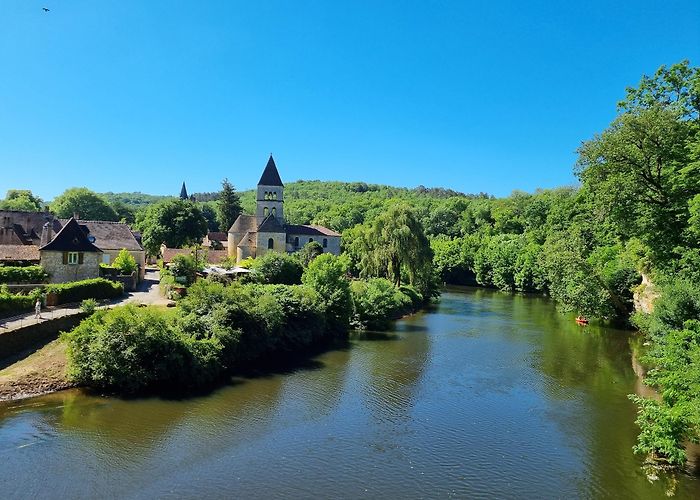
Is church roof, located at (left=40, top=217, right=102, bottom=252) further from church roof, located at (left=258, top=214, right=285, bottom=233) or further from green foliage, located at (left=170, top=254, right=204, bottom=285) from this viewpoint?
church roof, located at (left=258, top=214, right=285, bottom=233)

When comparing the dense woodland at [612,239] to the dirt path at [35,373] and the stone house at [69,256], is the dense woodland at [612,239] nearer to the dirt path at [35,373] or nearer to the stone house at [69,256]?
the stone house at [69,256]

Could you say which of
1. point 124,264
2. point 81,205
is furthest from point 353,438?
point 81,205

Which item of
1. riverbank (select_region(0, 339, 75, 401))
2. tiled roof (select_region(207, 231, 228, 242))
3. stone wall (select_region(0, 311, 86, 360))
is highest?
tiled roof (select_region(207, 231, 228, 242))

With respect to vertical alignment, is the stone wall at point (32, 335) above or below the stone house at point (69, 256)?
below

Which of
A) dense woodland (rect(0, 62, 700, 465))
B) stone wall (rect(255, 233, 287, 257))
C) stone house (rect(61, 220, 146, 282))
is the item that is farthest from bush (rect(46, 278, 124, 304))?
stone wall (rect(255, 233, 287, 257))

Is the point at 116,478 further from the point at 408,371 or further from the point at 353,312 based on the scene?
the point at 353,312

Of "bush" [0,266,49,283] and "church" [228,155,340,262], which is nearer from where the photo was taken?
"bush" [0,266,49,283]

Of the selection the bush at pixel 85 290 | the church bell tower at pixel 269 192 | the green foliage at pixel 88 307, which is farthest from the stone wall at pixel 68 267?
the church bell tower at pixel 269 192

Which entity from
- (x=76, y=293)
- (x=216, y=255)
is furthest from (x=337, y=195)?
(x=76, y=293)
